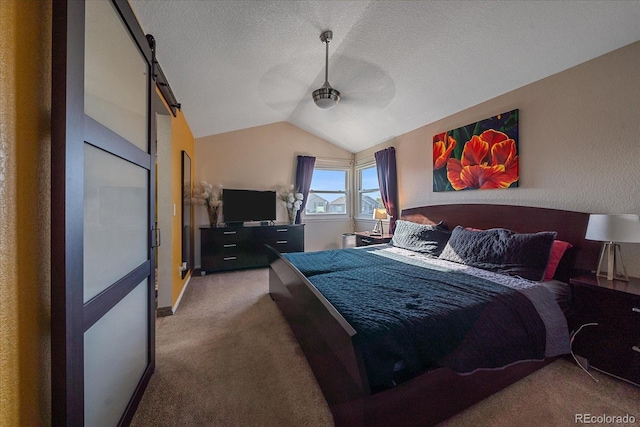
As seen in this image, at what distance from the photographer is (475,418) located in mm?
1371

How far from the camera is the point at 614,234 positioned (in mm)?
1747

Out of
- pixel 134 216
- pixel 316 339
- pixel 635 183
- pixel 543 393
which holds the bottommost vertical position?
pixel 543 393

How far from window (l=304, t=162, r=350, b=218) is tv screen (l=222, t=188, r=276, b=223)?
0.86 meters

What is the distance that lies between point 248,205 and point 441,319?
12.4 feet

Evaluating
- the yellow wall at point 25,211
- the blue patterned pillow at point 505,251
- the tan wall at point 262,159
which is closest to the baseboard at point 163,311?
the tan wall at point 262,159

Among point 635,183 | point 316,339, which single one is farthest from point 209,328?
point 635,183

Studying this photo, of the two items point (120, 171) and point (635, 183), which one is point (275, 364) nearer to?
point (120, 171)

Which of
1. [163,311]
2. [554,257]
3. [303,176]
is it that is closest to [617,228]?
[554,257]

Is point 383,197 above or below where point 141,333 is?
above

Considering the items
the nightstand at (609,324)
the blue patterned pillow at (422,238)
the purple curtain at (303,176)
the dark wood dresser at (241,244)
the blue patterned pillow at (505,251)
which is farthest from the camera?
the purple curtain at (303,176)

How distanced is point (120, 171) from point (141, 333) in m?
1.01

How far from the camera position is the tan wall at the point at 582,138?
192cm

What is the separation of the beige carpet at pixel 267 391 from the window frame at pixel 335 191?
3.20m

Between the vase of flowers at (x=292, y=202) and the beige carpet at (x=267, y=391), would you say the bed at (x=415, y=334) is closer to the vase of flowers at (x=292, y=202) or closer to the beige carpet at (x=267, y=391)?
the beige carpet at (x=267, y=391)
